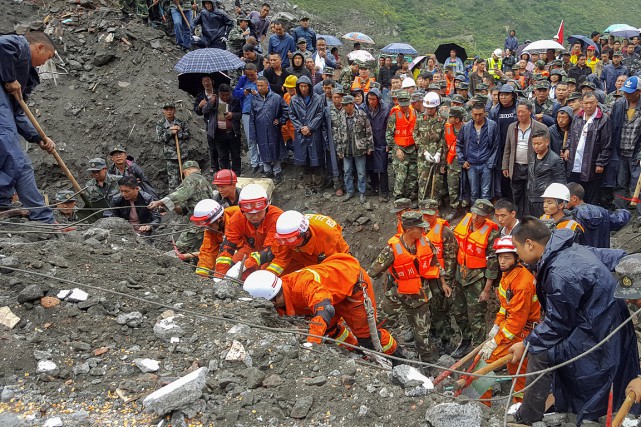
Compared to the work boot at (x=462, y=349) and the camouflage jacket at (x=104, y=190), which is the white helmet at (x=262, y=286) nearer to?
the work boot at (x=462, y=349)

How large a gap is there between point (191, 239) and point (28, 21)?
10307 mm

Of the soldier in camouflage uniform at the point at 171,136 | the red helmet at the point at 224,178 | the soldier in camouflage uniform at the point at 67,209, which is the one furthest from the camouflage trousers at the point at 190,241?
the soldier in camouflage uniform at the point at 171,136

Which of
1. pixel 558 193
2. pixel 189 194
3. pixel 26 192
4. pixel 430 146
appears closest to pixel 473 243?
pixel 558 193

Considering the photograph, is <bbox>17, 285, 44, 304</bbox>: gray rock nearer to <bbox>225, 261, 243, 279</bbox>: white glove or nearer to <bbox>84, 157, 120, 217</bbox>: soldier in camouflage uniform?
<bbox>225, 261, 243, 279</bbox>: white glove

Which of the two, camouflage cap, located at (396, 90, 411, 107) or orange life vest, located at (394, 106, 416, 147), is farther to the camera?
orange life vest, located at (394, 106, 416, 147)

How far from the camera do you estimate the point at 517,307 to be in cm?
600

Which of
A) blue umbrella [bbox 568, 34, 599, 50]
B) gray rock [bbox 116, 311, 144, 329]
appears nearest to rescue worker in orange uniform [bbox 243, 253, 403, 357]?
gray rock [bbox 116, 311, 144, 329]

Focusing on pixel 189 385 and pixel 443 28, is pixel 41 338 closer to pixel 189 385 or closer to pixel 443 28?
pixel 189 385

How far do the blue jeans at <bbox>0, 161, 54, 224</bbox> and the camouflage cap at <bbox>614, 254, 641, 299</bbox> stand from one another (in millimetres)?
5633

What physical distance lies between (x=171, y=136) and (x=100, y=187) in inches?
106

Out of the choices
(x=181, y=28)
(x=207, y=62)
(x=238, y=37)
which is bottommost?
(x=207, y=62)

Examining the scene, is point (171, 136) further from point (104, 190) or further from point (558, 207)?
point (558, 207)

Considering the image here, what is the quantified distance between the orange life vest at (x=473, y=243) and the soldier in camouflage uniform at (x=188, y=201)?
3.50 meters

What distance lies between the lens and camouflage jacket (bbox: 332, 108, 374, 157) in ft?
33.1
